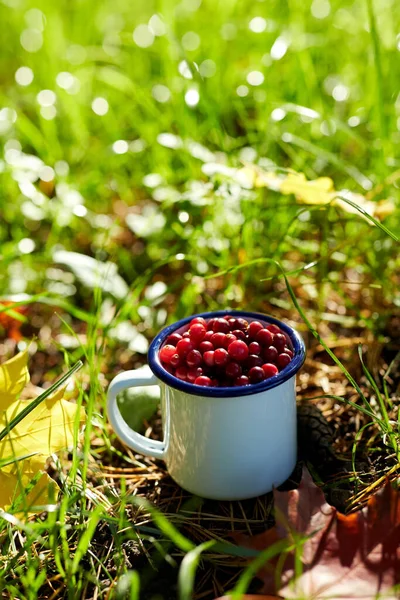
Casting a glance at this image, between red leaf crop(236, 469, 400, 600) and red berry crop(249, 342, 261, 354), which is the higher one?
red berry crop(249, 342, 261, 354)

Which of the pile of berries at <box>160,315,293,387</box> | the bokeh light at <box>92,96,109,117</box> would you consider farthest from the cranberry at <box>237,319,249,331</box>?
the bokeh light at <box>92,96,109,117</box>

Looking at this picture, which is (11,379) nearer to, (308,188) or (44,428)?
(44,428)

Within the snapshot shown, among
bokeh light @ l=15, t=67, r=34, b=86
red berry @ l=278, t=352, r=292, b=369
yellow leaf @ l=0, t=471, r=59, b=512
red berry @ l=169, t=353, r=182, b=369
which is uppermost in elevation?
bokeh light @ l=15, t=67, r=34, b=86

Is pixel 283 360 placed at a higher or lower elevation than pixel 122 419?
higher

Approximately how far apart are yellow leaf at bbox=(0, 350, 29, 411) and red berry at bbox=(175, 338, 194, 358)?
0.25m

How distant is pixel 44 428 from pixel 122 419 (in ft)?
0.47

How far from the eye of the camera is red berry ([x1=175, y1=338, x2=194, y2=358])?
1.14m

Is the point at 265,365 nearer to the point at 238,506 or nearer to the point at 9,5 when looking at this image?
the point at 238,506

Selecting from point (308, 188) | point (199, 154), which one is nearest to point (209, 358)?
point (308, 188)

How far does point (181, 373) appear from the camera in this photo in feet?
3.68

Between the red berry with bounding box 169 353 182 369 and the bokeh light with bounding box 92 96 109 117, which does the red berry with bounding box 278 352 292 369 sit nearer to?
the red berry with bounding box 169 353 182 369

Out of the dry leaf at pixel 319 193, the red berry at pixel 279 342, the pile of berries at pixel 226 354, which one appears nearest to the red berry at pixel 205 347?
the pile of berries at pixel 226 354

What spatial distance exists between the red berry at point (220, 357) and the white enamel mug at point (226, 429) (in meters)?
0.06

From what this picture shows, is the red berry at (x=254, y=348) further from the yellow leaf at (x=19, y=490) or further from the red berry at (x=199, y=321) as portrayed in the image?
the yellow leaf at (x=19, y=490)
